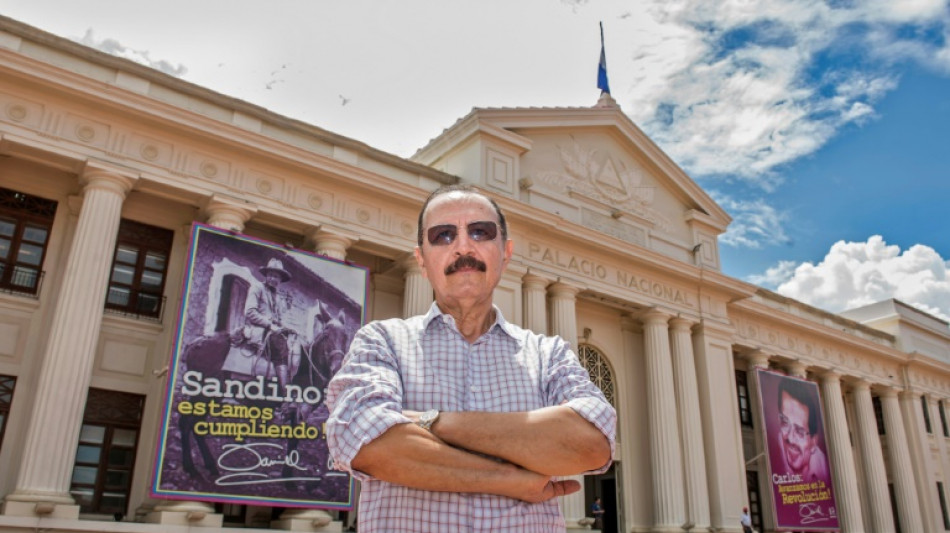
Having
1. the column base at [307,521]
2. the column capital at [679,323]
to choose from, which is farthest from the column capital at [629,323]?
the column base at [307,521]

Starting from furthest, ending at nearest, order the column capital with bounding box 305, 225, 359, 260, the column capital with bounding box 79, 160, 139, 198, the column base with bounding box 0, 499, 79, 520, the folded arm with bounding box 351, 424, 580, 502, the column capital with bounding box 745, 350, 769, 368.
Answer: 1. the column capital with bounding box 745, 350, 769, 368
2. the column capital with bounding box 305, 225, 359, 260
3. the column capital with bounding box 79, 160, 139, 198
4. the column base with bounding box 0, 499, 79, 520
5. the folded arm with bounding box 351, 424, 580, 502

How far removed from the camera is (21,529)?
893 cm

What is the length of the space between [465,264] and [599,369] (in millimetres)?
15933

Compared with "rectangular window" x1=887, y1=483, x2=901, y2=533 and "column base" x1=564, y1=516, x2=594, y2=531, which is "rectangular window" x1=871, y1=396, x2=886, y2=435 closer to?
"rectangular window" x1=887, y1=483, x2=901, y2=533

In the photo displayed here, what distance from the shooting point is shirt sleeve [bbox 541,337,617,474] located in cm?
176

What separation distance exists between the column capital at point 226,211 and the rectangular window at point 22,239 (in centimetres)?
257

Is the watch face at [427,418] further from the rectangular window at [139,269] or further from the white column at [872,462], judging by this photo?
the white column at [872,462]

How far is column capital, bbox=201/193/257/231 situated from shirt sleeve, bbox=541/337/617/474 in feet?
34.5

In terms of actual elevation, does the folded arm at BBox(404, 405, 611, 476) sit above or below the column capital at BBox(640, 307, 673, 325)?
below

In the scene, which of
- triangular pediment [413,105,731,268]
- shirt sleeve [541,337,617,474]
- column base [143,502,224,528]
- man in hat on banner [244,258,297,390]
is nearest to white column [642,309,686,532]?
triangular pediment [413,105,731,268]

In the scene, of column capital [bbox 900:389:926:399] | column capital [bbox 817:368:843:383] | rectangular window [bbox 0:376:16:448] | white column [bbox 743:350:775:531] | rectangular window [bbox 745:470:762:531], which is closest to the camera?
rectangular window [bbox 0:376:16:448]

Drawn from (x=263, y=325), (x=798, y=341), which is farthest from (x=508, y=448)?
(x=798, y=341)

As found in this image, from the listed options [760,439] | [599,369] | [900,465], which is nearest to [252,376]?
[599,369]

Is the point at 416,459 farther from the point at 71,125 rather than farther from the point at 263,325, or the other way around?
the point at 71,125
